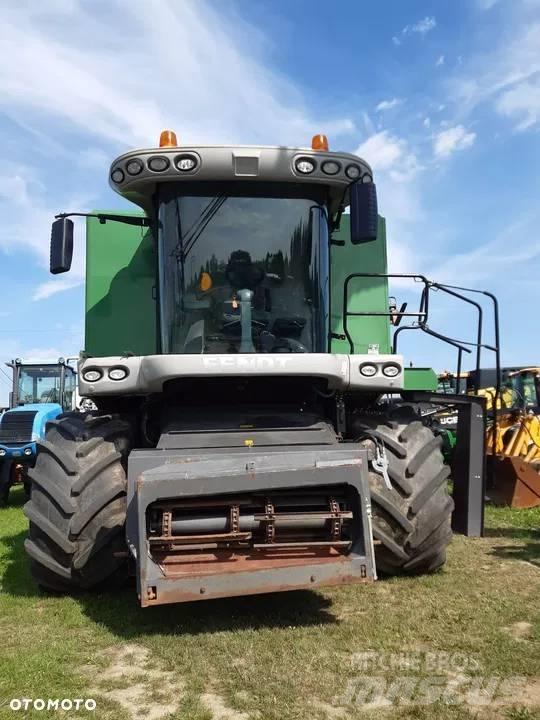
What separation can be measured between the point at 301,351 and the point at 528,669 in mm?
2513

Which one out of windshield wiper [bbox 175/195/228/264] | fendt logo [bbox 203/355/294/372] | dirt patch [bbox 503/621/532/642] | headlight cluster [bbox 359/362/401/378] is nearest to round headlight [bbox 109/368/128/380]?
fendt logo [bbox 203/355/294/372]

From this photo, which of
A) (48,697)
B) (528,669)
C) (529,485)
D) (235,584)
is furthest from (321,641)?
(529,485)

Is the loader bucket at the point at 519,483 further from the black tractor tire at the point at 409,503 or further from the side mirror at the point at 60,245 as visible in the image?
the side mirror at the point at 60,245

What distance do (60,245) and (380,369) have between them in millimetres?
2491

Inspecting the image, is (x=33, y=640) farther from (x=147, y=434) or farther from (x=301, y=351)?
(x=301, y=351)

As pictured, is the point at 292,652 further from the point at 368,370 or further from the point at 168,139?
the point at 168,139

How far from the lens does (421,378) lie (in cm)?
720

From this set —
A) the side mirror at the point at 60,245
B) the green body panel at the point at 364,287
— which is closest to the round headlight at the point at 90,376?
the side mirror at the point at 60,245

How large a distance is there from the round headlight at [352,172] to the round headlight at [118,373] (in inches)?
84.1

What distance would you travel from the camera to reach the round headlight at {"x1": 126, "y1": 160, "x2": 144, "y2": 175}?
491 centimetres

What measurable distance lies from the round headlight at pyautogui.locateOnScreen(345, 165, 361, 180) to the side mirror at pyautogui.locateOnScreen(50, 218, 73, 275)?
2.08 metres

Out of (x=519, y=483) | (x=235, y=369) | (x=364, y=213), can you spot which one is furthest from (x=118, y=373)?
(x=519, y=483)

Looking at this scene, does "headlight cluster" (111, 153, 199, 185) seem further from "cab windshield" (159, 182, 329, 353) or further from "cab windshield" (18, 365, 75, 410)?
"cab windshield" (18, 365, 75, 410)

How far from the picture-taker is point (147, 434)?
521cm
